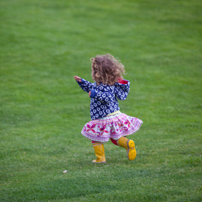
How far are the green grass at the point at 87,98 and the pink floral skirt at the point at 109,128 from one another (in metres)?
0.43

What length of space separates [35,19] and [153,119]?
9.21 m

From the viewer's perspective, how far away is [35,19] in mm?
15367

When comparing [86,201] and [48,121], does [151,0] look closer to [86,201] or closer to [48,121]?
[48,121]

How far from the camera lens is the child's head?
209 inches

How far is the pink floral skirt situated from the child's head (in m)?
0.54

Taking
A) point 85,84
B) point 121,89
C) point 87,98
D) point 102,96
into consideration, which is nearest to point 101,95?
point 102,96

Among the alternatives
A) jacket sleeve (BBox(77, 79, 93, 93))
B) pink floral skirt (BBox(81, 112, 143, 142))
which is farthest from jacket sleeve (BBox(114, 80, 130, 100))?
jacket sleeve (BBox(77, 79, 93, 93))

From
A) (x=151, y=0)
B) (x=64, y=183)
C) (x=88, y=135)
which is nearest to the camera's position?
(x=64, y=183)

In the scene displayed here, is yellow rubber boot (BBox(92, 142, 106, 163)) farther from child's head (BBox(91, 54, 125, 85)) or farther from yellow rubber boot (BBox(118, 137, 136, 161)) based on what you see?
child's head (BBox(91, 54, 125, 85))

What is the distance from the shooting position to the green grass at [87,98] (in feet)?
15.1

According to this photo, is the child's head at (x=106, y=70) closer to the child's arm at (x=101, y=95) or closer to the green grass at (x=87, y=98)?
the child's arm at (x=101, y=95)

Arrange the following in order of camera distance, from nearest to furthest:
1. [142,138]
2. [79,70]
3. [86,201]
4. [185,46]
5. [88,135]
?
[86,201] → [88,135] → [142,138] → [79,70] → [185,46]

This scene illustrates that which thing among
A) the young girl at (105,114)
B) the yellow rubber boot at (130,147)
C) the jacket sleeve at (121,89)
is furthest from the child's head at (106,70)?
the yellow rubber boot at (130,147)

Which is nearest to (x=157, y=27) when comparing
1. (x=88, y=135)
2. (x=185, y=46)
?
(x=185, y=46)
